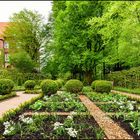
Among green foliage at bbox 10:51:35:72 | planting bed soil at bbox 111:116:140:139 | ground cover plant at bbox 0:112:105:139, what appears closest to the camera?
ground cover plant at bbox 0:112:105:139

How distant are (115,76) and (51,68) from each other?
14139 millimetres

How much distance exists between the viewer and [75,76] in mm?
38969

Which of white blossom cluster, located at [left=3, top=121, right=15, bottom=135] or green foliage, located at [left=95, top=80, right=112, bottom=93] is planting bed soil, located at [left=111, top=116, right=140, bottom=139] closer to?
white blossom cluster, located at [left=3, top=121, right=15, bottom=135]

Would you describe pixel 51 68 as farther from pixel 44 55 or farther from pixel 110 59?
pixel 110 59

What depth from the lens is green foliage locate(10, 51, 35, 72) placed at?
37.6 m

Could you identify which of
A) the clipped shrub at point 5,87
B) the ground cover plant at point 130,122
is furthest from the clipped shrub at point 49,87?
the ground cover plant at point 130,122

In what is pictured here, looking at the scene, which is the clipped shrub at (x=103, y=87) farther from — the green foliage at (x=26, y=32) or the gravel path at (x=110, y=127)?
the green foliage at (x=26, y=32)

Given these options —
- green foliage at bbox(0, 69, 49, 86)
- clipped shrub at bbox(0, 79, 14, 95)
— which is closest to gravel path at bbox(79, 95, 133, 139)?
clipped shrub at bbox(0, 79, 14, 95)

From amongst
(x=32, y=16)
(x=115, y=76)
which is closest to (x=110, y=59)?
(x=115, y=76)

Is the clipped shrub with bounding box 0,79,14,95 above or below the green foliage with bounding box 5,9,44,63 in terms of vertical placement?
below

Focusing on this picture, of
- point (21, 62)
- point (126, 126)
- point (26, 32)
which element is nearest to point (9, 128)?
point (126, 126)

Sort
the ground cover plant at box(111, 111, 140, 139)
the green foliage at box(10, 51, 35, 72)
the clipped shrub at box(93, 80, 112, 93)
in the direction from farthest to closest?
the green foliage at box(10, 51, 35, 72), the clipped shrub at box(93, 80, 112, 93), the ground cover plant at box(111, 111, 140, 139)

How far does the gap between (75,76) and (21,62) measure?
6.90 metres

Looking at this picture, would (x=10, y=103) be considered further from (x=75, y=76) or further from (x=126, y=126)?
(x=75, y=76)
